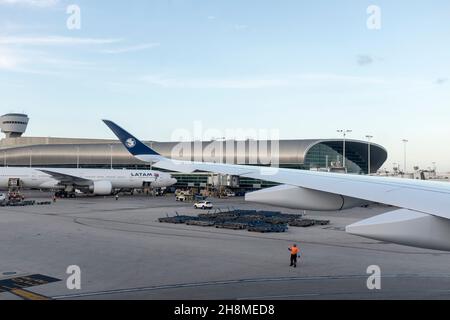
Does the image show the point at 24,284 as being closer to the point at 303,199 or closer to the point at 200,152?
the point at 303,199

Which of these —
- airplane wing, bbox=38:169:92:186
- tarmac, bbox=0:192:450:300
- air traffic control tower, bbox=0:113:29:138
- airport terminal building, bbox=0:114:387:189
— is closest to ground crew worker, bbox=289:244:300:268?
tarmac, bbox=0:192:450:300

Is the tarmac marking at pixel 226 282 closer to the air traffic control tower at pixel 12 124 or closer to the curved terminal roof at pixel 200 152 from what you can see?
the curved terminal roof at pixel 200 152

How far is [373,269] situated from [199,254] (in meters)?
8.42

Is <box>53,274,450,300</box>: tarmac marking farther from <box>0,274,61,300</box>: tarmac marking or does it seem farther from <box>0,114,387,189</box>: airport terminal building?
<box>0,114,387,189</box>: airport terminal building

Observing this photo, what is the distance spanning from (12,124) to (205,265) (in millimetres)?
162978

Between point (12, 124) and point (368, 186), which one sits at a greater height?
point (12, 124)

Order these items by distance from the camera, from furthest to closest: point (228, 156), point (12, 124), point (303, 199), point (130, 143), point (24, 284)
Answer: point (12, 124) < point (228, 156) < point (24, 284) < point (130, 143) < point (303, 199)

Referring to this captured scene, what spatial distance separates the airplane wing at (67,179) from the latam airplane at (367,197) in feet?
181

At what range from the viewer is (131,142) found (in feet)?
42.9

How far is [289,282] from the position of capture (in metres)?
16.1

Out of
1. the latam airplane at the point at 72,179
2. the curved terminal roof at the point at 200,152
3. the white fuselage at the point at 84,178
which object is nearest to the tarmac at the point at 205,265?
the latam airplane at the point at 72,179

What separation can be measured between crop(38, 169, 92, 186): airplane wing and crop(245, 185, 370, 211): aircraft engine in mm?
57976

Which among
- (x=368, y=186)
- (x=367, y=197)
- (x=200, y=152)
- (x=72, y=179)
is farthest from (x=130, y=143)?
(x=200, y=152)

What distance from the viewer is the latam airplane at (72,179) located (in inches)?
2525
